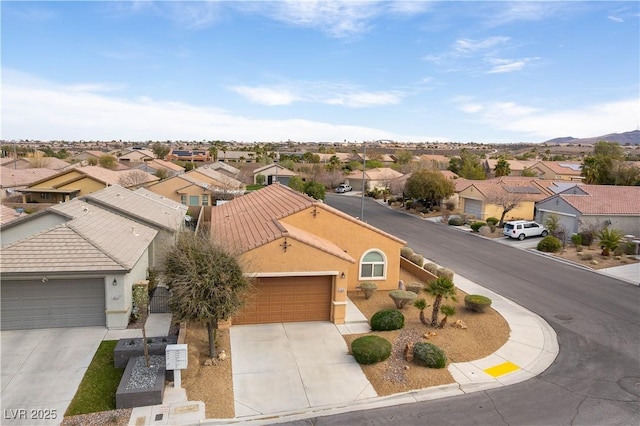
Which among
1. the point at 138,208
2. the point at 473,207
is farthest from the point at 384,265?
the point at 473,207

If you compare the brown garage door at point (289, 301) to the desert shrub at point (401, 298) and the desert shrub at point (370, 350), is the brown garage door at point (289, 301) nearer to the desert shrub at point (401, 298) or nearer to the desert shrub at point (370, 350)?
the desert shrub at point (401, 298)

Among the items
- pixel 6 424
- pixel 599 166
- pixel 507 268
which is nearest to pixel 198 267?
pixel 6 424

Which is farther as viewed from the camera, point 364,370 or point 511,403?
point 364,370

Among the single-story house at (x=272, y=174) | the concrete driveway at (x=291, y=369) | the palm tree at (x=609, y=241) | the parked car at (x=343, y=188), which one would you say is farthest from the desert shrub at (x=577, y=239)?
the single-story house at (x=272, y=174)

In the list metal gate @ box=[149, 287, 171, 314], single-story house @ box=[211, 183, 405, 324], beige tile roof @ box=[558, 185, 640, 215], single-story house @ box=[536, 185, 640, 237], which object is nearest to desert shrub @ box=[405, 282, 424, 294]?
single-story house @ box=[211, 183, 405, 324]

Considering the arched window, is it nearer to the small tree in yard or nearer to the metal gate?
the small tree in yard

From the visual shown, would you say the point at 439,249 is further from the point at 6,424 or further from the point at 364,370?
the point at 6,424
